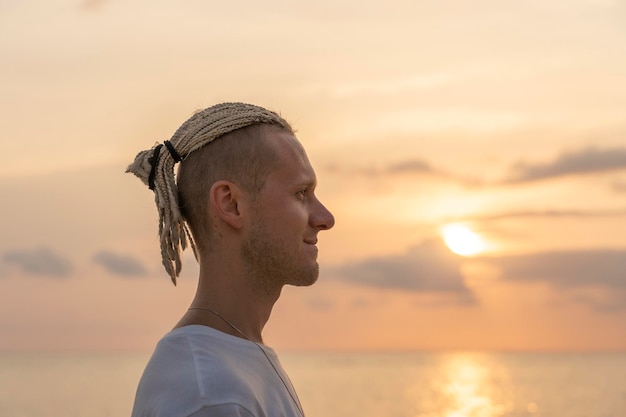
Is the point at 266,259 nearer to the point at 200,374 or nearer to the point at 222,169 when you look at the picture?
the point at 222,169

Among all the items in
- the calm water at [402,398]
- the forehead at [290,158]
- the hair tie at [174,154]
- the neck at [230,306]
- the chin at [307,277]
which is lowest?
the neck at [230,306]

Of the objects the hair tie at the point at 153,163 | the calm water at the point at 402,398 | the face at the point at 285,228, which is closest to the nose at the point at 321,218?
the face at the point at 285,228

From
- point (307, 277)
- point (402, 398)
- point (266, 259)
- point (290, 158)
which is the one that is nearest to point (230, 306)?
point (266, 259)

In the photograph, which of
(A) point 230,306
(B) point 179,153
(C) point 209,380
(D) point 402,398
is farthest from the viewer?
(D) point 402,398

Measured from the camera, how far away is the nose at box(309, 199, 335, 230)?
14.7ft

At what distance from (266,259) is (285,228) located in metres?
0.14

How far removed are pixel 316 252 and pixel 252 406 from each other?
0.85m

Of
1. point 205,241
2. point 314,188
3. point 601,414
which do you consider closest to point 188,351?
point 205,241

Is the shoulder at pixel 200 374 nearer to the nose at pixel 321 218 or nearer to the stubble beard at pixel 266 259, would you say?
the stubble beard at pixel 266 259

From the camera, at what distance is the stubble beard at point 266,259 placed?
4.39 m

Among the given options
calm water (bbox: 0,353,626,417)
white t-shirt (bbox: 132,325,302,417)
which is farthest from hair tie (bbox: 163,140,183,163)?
calm water (bbox: 0,353,626,417)

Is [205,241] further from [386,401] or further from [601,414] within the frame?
[386,401]

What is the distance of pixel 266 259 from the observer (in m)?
4.40

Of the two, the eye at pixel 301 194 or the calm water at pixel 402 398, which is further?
the calm water at pixel 402 398
